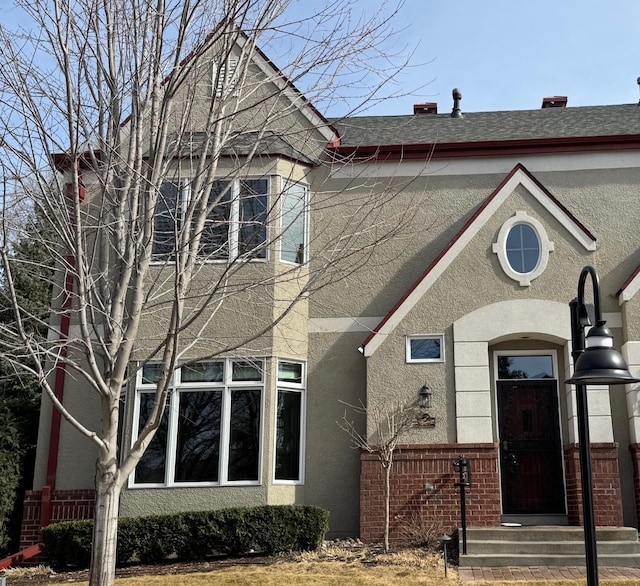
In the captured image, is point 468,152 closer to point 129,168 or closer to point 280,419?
point 280,419

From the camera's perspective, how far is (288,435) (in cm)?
1303

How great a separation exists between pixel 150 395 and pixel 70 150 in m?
6.13

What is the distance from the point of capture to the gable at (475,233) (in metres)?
12.7

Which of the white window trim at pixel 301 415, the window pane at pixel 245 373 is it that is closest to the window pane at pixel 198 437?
the window pane at pixel 245 373

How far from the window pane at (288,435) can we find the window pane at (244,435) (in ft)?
1.39

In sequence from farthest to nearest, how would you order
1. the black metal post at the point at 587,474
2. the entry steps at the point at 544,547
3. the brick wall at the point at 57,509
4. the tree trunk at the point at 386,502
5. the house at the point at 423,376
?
the brick wall at the point at 57,509, the house at the point at 423,376, the tree trunk at the point at 386,502, the entry steps at the point at 544,547, the black metal post at the point at 587,474

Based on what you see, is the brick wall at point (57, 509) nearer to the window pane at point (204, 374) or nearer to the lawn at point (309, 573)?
the lawn at point (309, 573)

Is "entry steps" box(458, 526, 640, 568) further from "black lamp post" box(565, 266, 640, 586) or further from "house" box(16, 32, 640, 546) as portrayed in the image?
"black lamp post" box(565, 266, 640, 586)

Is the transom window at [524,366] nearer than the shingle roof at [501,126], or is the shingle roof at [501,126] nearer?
the transom window at [524,366]

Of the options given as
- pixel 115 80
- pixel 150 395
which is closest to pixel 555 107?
pixel 150 395

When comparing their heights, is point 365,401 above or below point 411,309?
below

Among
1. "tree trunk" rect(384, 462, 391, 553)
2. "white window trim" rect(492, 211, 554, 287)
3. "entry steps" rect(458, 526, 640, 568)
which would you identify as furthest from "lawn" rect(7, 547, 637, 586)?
"white window trim" rect(492, 211, 554, 287)

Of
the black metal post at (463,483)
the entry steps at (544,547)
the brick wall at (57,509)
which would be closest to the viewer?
the entry steps at (544,547)

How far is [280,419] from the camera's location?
1298 cm
